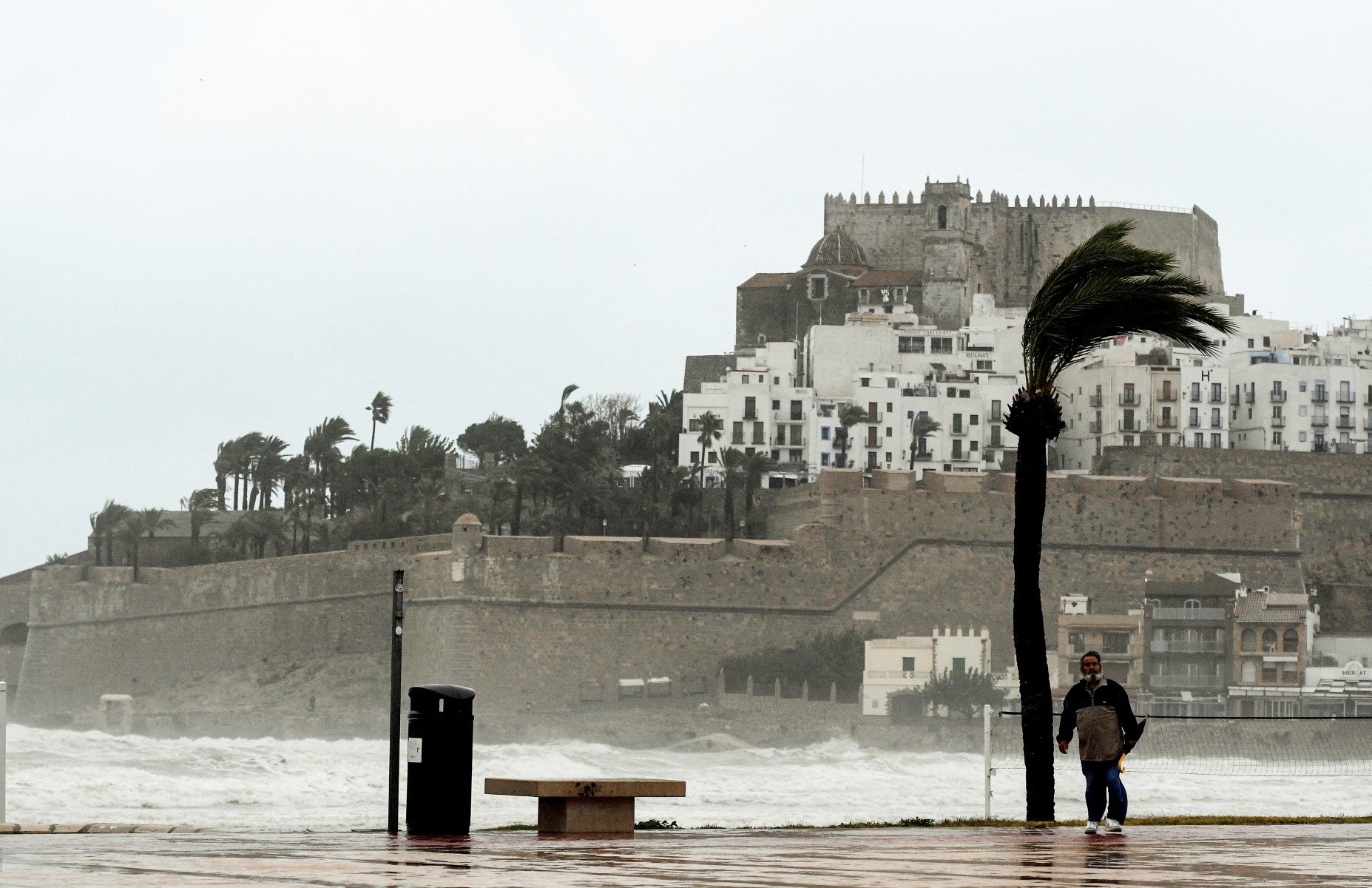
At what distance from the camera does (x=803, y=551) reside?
42.8 metres

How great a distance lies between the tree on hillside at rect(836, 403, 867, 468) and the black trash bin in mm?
45522

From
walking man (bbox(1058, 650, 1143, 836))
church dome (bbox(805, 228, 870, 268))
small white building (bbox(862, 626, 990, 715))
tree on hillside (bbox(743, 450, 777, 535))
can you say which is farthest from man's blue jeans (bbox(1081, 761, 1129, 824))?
church dome (bbox(805, 228, 870, 268))

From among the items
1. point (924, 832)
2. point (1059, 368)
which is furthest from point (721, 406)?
point (924, 832)

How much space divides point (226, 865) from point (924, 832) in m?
3.73

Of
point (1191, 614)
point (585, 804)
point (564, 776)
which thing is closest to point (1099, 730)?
point (585, 804)

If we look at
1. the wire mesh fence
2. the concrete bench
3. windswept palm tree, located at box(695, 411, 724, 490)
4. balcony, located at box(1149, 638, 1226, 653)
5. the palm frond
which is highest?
windswept palm tree, located at box(695, 411, 724, 490)

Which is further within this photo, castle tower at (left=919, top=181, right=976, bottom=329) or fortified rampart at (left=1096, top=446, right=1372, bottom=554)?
castle tower at (left=919, top=181, right=976, bottom=329)

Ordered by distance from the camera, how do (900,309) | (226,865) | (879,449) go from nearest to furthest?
1. (226,865)
2. (879,449)
3. (900,309)

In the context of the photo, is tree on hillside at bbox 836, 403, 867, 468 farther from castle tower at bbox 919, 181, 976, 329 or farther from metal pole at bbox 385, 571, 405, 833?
metal pole at bbox 385, 571, 405, 833

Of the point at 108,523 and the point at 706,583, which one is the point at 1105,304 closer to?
the point at 706,583

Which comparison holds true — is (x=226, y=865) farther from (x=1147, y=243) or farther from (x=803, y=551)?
(x=1147, y=243)

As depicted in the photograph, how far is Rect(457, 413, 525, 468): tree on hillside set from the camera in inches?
2275

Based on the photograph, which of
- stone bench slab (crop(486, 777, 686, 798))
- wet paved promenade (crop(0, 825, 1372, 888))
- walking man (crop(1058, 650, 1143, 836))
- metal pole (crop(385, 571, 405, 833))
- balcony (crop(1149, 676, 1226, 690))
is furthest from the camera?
balcony (crop(1149, 676, 1226, 690))

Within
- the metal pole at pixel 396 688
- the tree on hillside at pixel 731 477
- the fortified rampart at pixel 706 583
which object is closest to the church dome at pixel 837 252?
the tree on hillside at pixel 731 477
